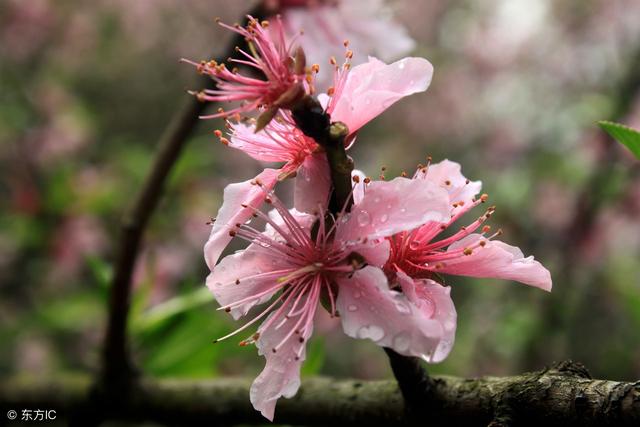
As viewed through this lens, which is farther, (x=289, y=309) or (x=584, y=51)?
(x=584, y=51)

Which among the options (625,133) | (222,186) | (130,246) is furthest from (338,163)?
(222,186)

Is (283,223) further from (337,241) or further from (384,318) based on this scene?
(384,318)

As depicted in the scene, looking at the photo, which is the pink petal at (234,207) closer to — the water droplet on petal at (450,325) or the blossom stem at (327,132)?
the blossom stem at (327,132)

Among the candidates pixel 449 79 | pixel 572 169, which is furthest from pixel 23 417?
pixel 449 79

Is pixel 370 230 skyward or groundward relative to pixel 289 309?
skyward

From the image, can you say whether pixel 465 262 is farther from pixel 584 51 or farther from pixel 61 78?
pixel 584 51

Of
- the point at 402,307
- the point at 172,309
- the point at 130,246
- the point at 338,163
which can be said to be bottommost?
the point at 172,309
